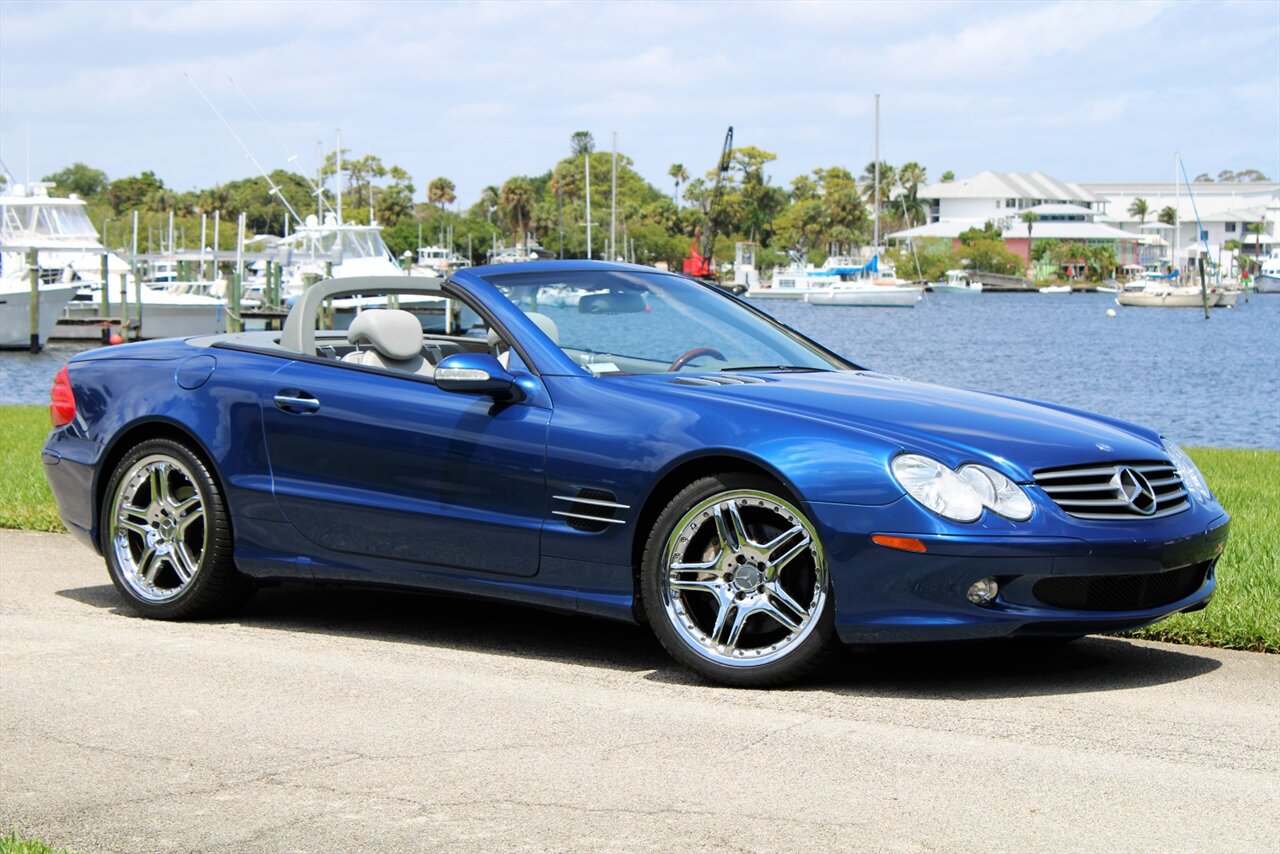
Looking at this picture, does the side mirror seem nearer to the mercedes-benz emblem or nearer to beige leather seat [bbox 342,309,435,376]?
beige leather seat [bbox 342,309,435,376]

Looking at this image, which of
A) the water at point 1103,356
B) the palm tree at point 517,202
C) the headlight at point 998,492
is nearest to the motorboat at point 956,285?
the palm tree at point 517,202

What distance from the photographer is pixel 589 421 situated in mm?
6035

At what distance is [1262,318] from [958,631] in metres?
108

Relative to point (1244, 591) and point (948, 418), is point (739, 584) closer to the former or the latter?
point (948, 418)

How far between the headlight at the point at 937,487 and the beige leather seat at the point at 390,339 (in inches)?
85.4

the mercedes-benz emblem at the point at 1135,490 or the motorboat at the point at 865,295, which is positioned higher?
the motorboat at the point at 865,295

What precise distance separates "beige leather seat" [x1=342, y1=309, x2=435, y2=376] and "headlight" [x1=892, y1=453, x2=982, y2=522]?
85.4 inches

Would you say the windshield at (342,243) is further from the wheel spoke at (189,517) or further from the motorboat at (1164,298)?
the motorboat at (1164,298)

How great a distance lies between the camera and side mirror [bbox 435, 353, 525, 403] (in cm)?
615

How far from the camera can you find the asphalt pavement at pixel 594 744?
14.0ft

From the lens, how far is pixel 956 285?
161875mm

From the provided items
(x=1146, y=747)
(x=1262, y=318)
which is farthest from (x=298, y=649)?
(x=1262, y=318)

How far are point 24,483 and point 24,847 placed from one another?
7.85 metres

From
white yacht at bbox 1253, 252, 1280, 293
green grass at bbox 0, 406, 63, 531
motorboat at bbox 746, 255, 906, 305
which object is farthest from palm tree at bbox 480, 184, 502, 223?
green grass at bbox 0, 406, 63, 531
